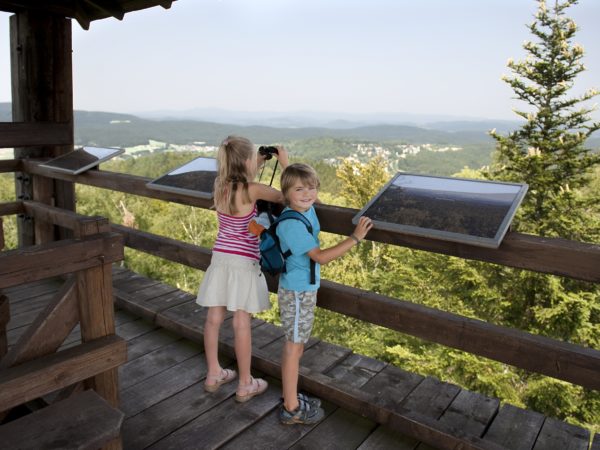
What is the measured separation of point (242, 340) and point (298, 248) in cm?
68

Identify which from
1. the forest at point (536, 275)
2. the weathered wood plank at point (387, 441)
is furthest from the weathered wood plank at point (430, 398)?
the forest at point (536, 275)

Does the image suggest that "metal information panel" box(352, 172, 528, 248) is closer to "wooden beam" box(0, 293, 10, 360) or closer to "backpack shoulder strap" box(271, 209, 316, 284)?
"backpack shoulder strap" box(271, 209, 316, 284)

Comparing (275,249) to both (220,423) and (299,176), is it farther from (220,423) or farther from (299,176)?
(220,423)

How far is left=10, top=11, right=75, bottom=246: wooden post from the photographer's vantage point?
14.7ft

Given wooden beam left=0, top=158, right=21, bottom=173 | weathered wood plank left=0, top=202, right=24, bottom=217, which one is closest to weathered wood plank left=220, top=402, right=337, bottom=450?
weathered wood plank left=0, top=202, right=24, bottom=217

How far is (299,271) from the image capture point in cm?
247

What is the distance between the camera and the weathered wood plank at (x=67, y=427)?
1.73 metres

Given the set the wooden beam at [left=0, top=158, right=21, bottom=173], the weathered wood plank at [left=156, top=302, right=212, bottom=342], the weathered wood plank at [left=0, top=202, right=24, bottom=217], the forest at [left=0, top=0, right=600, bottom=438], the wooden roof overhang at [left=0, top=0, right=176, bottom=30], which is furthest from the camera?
the forest at [left=0, top=0, right=600, bottom=438]

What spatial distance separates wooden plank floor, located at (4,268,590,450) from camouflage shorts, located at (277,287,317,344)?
1.52 feet

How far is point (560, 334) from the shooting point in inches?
858

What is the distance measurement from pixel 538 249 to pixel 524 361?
0.51m

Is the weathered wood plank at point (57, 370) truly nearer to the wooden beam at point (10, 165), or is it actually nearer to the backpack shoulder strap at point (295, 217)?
the backpack shoulder strap at point (295, 217)

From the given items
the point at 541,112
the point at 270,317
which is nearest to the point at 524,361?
the point at 541,112

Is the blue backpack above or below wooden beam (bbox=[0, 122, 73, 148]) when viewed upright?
below
